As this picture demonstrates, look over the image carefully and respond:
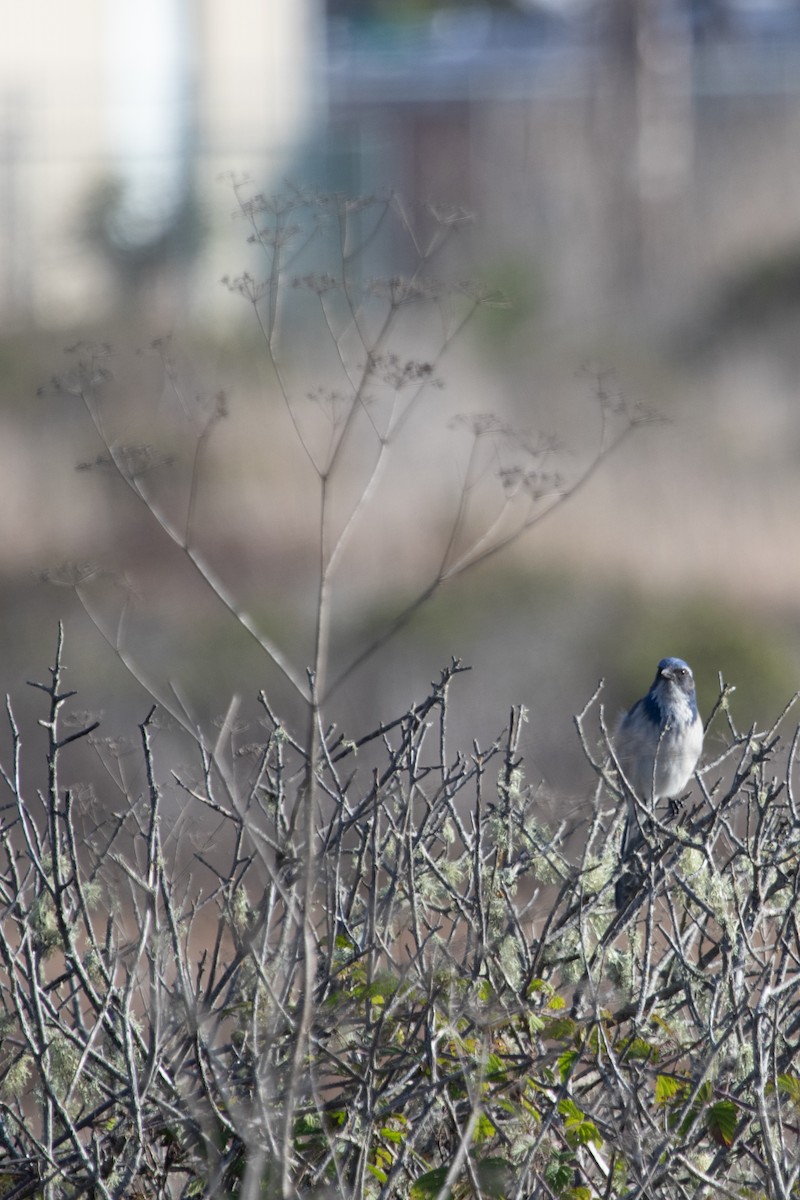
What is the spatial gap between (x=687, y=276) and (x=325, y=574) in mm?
16848

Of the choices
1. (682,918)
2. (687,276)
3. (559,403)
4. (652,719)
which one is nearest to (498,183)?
(687,276)


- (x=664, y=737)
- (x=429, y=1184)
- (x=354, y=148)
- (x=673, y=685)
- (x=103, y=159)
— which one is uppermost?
(x=354, y=148)

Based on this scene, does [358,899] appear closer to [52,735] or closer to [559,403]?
[52,735]

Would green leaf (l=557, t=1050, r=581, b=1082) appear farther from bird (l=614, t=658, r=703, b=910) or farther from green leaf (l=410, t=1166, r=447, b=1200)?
bird (l=614, t=658, r=703, b=910)

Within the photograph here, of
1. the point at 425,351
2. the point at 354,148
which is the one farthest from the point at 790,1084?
the point at 354,148

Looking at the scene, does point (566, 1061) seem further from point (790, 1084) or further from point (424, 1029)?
point (790, 1084)

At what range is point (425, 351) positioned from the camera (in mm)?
14008

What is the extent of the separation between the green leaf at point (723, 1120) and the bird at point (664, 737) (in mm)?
1667

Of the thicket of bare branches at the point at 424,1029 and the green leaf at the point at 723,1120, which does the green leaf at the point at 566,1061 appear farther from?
the green leaf at the point at 723,1120

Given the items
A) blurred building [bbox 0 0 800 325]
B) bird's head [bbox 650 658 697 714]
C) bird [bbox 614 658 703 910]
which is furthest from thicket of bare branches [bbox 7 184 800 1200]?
blurred building [bbox 0 0 800 325]

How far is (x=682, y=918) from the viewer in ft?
11.8

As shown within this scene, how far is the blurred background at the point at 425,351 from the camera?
11.6 m

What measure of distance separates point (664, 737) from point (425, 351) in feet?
32.3

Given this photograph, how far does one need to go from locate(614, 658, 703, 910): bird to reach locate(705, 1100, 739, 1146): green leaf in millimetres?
1667
